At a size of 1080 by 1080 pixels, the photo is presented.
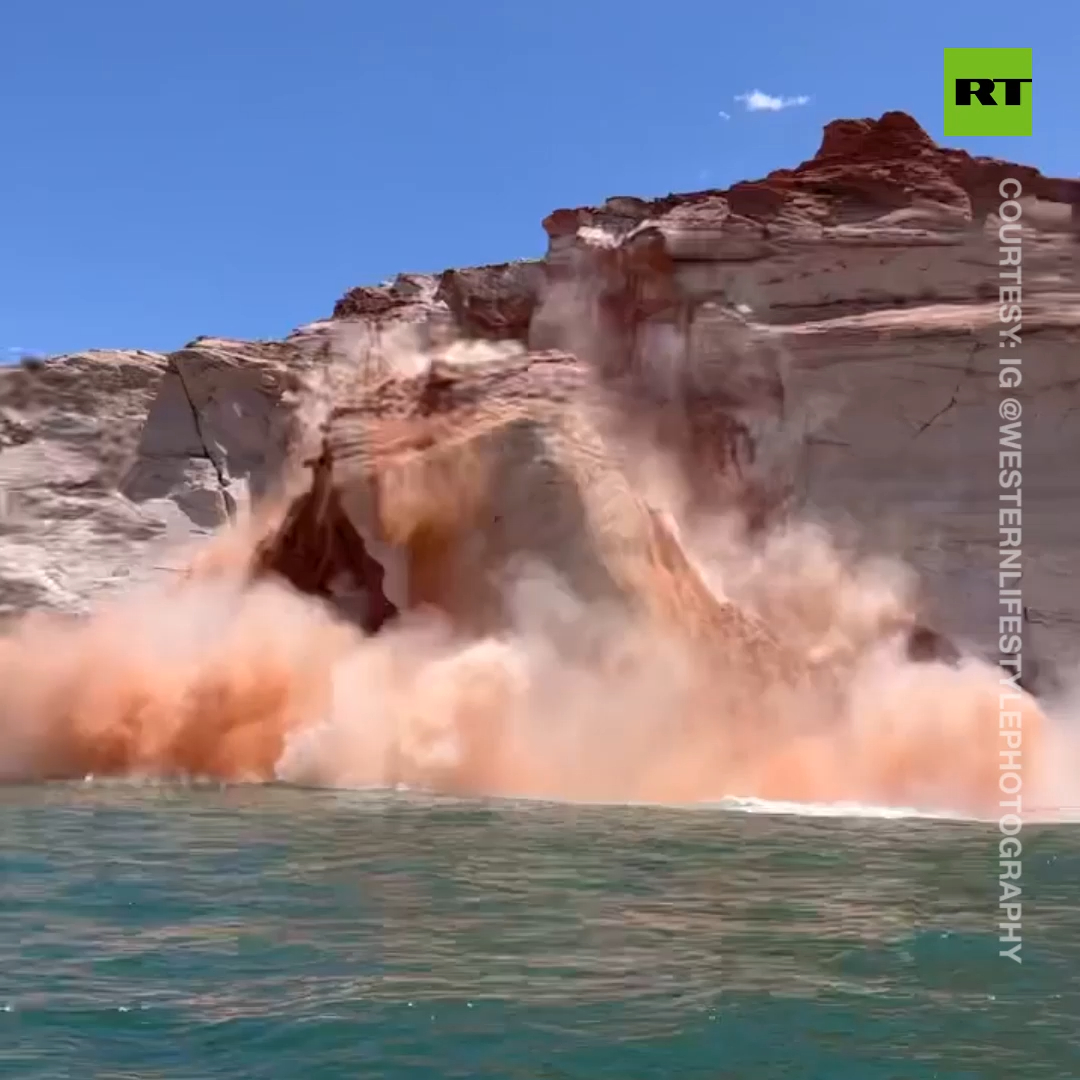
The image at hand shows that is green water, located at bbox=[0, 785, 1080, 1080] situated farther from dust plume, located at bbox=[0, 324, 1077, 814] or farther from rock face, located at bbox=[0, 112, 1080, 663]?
rock face, located at bbox=[0, 112, 1080, 663]

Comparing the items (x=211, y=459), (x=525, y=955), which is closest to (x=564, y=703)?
(x=525, y=955)

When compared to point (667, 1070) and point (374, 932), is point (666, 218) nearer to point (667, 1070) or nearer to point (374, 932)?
point (374, 932)

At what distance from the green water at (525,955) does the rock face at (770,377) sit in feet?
19.2

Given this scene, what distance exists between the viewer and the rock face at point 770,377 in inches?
623

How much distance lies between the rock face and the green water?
19.2 ft

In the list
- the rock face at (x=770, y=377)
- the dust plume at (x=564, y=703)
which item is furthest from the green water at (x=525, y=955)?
the rock face at (x=770, y=377)

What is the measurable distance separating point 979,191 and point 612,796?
28.0ft

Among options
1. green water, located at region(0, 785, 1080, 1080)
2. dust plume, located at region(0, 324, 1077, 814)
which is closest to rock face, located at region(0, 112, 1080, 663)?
dust plume, located at region(0, 324, 1077, 814)

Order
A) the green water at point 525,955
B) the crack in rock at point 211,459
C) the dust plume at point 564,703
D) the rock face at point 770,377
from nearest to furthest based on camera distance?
the green water at point 525,955
the dust plume at point 564,703
the rock face at point 770,377
the crack in rock at point 211,459

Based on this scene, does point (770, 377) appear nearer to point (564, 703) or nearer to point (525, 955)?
point (564, 703)

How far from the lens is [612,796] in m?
13.6

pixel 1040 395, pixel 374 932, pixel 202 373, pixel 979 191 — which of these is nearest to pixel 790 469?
pixel 1040 395

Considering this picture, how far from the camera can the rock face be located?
15820mm

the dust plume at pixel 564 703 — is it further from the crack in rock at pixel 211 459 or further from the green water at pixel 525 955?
the crack in rock at pixel 211 459
